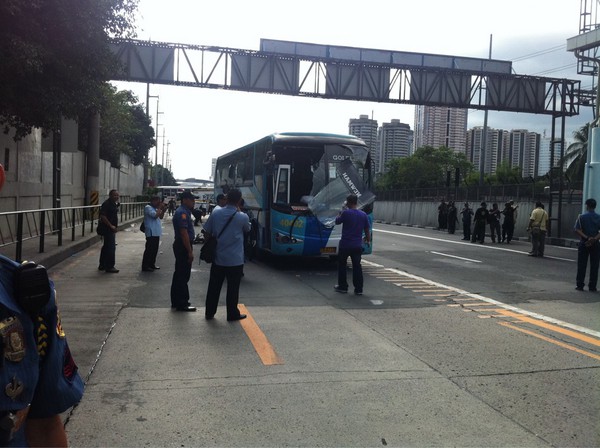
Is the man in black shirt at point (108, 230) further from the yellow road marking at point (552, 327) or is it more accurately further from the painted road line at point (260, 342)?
the yellow road marking at point (552, 327)

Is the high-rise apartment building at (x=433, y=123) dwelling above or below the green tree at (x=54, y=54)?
above

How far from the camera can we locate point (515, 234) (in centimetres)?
2953

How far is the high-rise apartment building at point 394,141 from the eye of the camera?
97.0 metres

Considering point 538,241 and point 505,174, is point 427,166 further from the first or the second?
point 538,241

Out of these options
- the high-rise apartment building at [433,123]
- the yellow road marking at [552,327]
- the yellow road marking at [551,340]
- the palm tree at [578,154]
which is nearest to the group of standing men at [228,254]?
the yellow road marking at [551,340]

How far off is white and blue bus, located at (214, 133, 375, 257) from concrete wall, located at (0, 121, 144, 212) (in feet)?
19.8

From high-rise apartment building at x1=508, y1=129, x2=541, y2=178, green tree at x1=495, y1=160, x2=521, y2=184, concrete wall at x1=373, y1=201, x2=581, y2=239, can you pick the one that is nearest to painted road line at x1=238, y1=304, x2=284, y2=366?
concrete wall at x1=373, y1=201, x2=581, y2=239

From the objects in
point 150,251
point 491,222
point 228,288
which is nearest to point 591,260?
point 228,288

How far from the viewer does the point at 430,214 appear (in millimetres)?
40375

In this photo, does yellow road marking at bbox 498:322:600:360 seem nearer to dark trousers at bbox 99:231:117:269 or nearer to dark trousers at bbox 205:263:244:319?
dark trousers at bbox 205:263:244:319

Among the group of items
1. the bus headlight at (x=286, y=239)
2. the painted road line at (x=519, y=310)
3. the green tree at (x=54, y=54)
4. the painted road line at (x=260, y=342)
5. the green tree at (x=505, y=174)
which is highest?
the green tree at (x=505, y=174)

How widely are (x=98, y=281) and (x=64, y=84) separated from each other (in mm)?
3984

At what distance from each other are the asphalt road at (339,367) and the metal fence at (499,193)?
59.2 feet

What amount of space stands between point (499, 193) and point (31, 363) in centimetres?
3327
